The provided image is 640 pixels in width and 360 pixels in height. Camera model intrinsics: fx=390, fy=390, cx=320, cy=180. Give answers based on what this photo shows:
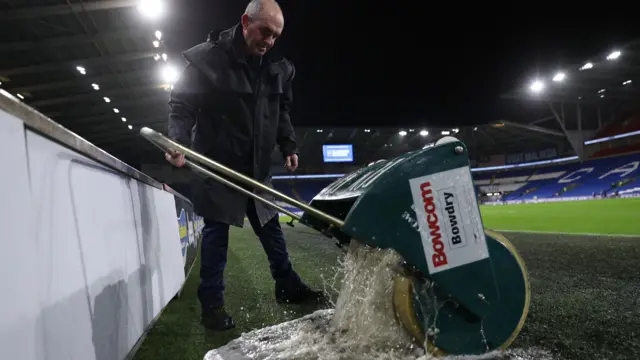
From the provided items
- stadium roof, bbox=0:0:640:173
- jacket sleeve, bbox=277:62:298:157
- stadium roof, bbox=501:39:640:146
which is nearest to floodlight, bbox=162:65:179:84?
stadium roof, bbox=0:0:640:173

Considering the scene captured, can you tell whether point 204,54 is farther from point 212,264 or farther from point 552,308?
point 552,308

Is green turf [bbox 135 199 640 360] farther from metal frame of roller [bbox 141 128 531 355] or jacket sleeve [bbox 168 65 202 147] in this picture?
jacket sleeve [bbox 168 65 202 147]

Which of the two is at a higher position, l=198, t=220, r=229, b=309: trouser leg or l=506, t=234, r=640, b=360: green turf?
l=198, t=220, r=229, b=309: trouser leg

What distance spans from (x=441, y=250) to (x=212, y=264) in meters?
1.19

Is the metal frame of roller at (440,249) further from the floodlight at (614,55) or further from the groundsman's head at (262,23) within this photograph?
the floodlight at (614,55)

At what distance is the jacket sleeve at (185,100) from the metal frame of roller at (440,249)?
80 cm

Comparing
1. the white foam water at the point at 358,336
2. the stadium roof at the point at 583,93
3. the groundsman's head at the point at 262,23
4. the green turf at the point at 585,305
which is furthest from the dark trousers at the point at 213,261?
the stadium roof at the point at 583,93

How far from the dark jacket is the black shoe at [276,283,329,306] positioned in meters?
0.44

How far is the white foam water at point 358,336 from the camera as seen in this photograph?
133 cm

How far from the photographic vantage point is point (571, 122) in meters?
28.6

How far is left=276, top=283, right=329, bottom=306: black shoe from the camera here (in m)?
2.28

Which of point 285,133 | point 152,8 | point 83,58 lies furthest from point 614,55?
point 83,58

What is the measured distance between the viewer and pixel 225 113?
2.05m

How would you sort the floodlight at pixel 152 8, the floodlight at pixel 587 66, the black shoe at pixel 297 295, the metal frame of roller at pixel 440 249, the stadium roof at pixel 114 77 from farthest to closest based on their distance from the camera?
the floodlight at pixel 587 66
the stadium roof at pixel 114 77
the floodlight at pixel 152 8
the black shoe at pixel 297 295
the metal frame of roller at pixel 440 249
